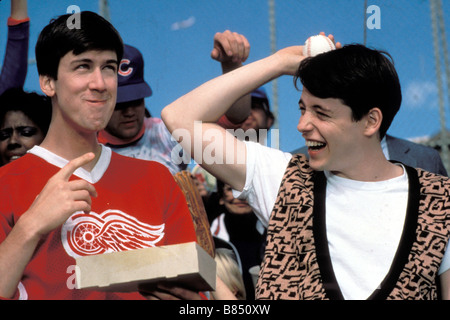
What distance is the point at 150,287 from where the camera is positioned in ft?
6.27

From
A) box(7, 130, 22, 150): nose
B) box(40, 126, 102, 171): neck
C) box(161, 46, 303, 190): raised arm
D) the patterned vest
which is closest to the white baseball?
box(161, 46, 303, 190): raised arm

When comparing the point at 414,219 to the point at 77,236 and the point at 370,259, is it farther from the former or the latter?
the point at 77,236

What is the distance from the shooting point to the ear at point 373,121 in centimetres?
230

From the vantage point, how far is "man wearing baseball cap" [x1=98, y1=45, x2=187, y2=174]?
3.34 m

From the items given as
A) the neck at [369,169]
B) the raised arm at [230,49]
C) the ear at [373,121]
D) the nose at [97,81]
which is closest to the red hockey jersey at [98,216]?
the nose at [97,81]

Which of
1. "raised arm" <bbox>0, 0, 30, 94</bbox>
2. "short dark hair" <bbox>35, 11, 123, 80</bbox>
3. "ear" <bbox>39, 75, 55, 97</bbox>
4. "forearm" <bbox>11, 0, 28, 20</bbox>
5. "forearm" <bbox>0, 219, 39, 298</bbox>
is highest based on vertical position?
"forearm" <bbox>11, 0, 28, 20</bbox>

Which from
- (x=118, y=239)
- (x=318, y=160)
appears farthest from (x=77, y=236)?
(x=318, y=160)

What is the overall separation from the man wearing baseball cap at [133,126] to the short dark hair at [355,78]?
126 cm

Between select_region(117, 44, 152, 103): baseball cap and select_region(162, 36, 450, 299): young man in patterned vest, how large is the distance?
995 millimetres

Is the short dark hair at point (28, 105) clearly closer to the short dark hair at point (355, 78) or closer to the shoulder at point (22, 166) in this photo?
the shoulder at point (22, 166)

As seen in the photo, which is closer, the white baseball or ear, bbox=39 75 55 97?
ear, bbox=39 75 55 97

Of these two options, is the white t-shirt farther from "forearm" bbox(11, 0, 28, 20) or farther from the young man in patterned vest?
"forearm" bbox(11, 0, 28, 20)

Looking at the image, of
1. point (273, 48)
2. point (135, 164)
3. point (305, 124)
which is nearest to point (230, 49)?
point (305, 124)

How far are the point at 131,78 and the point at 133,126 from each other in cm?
28
